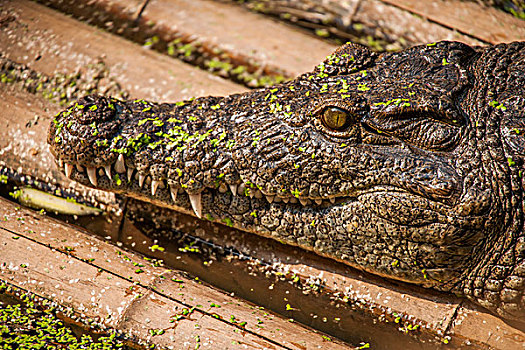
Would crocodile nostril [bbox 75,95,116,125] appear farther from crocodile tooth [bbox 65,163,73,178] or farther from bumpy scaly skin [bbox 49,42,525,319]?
crocodile tooth [bbox 65,163,73,178]

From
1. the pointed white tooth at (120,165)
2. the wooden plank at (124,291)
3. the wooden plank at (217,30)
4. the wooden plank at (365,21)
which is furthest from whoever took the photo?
the wooden plank at (365,21)

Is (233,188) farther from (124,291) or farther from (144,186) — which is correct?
(124,291)

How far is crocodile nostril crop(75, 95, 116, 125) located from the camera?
3367 mm

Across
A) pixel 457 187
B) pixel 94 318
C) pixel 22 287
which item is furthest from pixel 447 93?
pixel 22 287

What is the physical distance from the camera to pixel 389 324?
11.1 feet

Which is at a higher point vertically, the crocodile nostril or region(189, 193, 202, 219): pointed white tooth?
the crocodile nostril

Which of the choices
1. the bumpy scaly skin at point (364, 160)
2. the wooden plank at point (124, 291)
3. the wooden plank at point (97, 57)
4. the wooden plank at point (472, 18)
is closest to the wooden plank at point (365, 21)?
the wooden plank at point (472, 18)

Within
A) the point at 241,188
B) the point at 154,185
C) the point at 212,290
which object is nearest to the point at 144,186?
the point at 154,185

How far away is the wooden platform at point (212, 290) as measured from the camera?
3.13 meters

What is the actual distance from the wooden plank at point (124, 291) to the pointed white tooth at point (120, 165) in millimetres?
554

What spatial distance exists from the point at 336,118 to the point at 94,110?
4.97ft

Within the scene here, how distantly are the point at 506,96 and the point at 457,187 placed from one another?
0.69m

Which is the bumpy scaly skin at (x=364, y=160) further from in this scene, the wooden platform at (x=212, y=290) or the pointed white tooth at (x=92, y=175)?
the wooden platform at (x=212, y=290)

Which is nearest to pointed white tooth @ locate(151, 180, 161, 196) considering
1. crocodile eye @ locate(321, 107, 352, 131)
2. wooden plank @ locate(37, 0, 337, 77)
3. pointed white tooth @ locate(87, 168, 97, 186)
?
pointed white tooth @ locate(87, 168, 97, 186)
